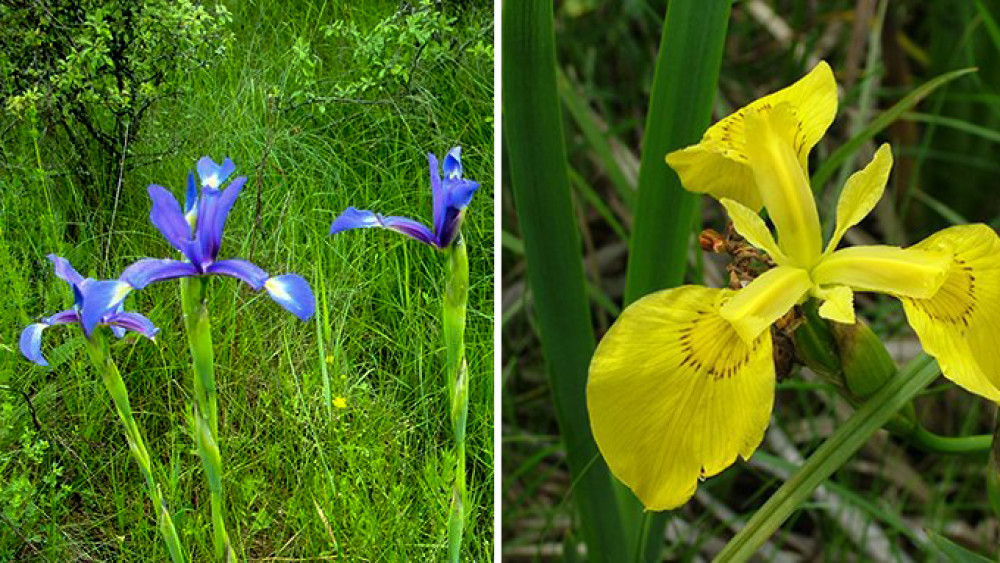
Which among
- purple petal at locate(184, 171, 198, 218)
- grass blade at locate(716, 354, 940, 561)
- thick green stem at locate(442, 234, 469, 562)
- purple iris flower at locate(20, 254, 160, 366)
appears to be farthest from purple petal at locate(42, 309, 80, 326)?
grass blade at locate(716, 354, 940, 561)

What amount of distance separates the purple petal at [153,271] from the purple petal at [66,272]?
18mm

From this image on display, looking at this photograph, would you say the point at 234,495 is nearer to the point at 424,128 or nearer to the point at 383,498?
the point at 383,498

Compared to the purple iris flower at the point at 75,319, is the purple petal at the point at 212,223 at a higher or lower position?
higher

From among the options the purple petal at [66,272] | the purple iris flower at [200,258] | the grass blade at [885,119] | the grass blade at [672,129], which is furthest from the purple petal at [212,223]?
the grass blade at [885,119]

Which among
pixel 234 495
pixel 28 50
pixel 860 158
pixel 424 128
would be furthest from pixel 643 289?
pixel 860 158

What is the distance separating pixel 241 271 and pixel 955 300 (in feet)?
1.47

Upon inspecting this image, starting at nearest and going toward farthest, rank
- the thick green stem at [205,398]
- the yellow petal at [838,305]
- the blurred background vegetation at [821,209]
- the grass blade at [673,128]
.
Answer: the yellow petal at [838,305] → the grass blade at [673,128] → the thick green stem at [205,398] → the blurred background vegetation at [821,209]

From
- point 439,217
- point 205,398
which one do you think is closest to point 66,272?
point 205,398

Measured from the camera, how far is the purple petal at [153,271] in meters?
0.76

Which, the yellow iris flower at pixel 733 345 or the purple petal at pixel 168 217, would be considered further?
the purple petal at pixel 168 217

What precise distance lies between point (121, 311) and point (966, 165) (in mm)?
925

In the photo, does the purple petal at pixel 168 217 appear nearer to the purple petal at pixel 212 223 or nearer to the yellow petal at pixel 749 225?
the purple petal at pixel 212 223

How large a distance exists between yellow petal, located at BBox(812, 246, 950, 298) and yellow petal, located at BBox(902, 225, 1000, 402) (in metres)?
0.01

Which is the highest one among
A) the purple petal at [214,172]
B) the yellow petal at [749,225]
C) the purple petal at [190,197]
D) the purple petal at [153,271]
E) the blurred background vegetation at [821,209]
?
the purple petal at [214,172]
